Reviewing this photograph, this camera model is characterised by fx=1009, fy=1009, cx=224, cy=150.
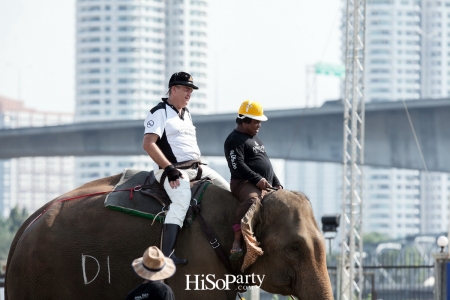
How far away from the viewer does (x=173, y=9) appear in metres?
188

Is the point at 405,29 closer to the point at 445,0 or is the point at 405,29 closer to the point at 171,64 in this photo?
the point at 445,0

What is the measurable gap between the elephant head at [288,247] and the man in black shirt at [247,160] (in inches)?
6.8

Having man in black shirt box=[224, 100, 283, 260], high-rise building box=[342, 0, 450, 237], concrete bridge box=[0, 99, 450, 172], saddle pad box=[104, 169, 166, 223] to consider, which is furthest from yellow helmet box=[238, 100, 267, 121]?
high-rise building box=[342, 0, 450, 237]

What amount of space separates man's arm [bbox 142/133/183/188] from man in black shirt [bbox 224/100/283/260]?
1.89ft

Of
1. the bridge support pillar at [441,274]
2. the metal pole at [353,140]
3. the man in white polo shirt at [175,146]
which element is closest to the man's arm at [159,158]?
the man in white polo shirt at [175,146]

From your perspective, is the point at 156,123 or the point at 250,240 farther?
the point at 156,123

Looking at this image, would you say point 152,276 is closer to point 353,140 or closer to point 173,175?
point 173,175

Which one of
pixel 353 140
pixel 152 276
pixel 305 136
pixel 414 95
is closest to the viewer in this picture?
pixel 152 276

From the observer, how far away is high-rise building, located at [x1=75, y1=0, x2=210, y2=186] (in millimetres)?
186250

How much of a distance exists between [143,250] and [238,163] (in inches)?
51.2

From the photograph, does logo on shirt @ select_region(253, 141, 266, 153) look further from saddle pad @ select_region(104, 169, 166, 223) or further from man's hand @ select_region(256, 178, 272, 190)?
saddle pad @ select_region(104, 169, 166, 223)

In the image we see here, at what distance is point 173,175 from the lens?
10.1 metres

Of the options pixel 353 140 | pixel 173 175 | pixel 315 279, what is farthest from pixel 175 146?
pixel 353 140

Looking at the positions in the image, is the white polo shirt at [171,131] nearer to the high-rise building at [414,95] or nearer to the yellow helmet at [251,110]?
the yellow helmet at [251,110]
